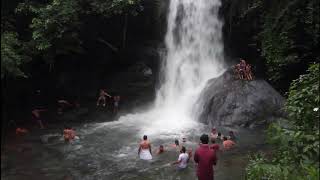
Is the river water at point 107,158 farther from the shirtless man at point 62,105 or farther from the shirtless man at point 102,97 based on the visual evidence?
the shirtless man at point 102,97

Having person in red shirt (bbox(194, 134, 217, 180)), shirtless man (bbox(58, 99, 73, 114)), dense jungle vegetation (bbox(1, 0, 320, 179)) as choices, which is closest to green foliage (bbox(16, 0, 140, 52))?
dense jungle vegetation (bbox(1, 0, 320, 179))

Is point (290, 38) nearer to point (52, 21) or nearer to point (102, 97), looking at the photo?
point (102, 97)

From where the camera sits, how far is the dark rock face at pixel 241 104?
1825cm

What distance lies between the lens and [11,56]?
14.9 m

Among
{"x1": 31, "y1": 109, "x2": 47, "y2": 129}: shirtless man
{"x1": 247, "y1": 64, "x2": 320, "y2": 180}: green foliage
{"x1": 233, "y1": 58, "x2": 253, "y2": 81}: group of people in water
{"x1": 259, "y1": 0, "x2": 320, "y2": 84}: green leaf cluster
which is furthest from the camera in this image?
{"x1": 233, "y1": 58, "x2": 253, "y2": 81}: group of people in water

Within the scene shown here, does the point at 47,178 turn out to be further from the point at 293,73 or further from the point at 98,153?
the point at 293,73

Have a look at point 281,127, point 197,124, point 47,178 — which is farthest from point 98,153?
point 281,127

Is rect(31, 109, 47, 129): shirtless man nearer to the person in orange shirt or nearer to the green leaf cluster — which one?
the person in orange shirt

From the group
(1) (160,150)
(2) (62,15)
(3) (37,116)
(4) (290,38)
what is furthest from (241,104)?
(3) (37,116)

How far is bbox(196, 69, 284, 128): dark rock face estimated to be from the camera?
59.9 feet

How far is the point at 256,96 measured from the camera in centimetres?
1886

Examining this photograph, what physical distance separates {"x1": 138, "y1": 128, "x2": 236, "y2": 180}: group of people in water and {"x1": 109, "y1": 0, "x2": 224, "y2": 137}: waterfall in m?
6.78

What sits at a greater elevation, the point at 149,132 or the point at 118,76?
the point at 118,76

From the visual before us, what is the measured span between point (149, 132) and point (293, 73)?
725 cm
